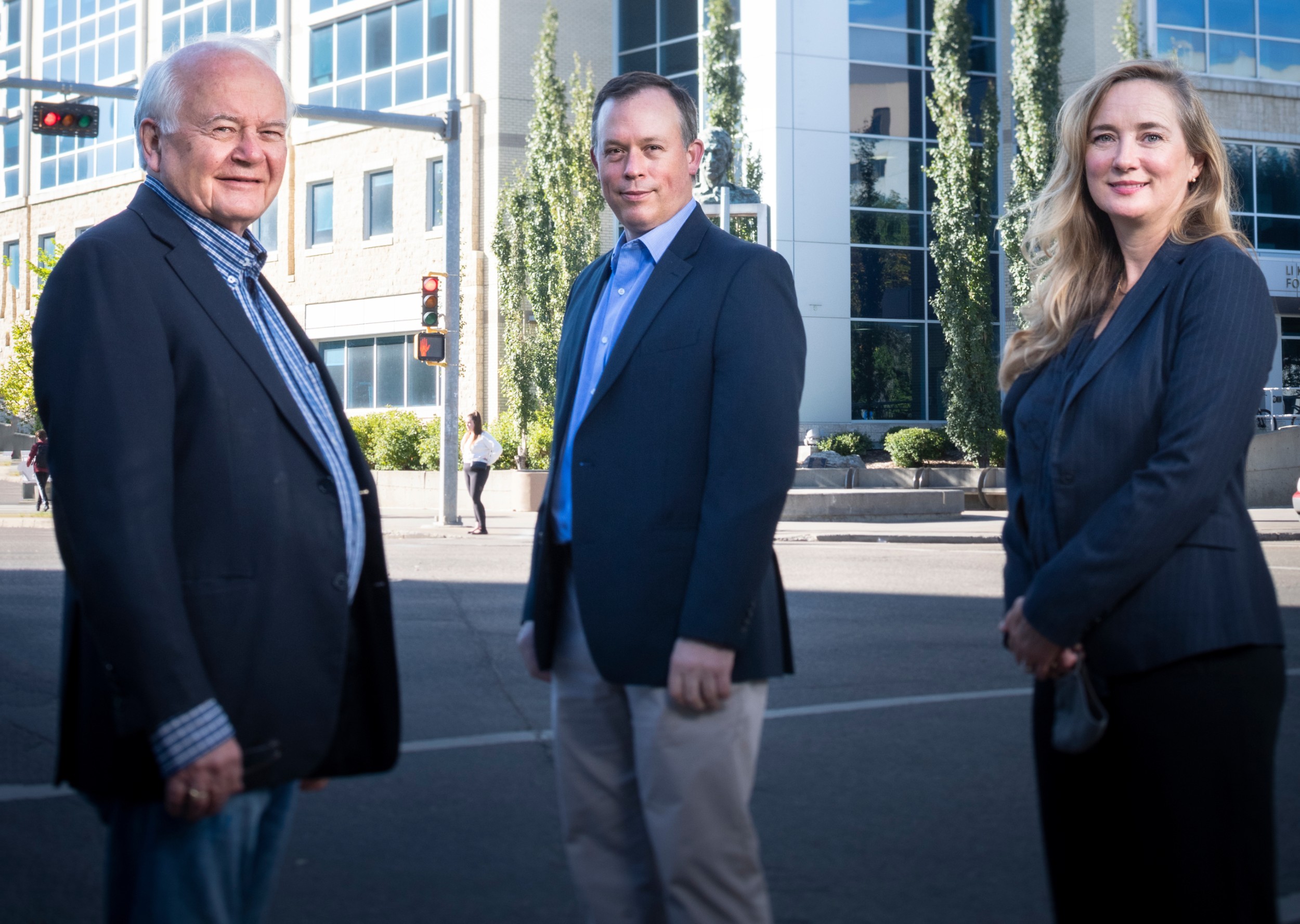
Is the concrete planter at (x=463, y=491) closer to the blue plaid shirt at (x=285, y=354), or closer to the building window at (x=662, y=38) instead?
the building window at (x=662, y=38)

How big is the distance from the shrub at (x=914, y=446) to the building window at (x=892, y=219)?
3.60 metres

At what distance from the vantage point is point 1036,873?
4227 mm

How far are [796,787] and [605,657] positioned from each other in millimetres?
2744

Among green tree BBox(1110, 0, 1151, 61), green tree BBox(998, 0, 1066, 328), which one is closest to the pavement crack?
green tree BBox(998, 0, 1066, 328)

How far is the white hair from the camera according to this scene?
2438 millimetres

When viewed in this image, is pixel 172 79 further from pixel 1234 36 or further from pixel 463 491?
pixel 1234 36

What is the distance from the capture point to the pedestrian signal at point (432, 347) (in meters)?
19.2

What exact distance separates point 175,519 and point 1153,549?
162 cm

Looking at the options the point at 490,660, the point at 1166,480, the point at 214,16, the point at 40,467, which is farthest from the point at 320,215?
the point at 1166,480

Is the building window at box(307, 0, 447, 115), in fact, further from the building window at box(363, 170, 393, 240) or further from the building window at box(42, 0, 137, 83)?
the building window at box(42, 0, 137, 83)

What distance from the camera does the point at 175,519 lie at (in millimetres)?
2184

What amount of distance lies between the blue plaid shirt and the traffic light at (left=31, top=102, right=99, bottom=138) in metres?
15.2

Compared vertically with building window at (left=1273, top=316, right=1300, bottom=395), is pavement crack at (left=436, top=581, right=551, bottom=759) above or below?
below

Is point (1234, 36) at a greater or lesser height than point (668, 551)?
greater
